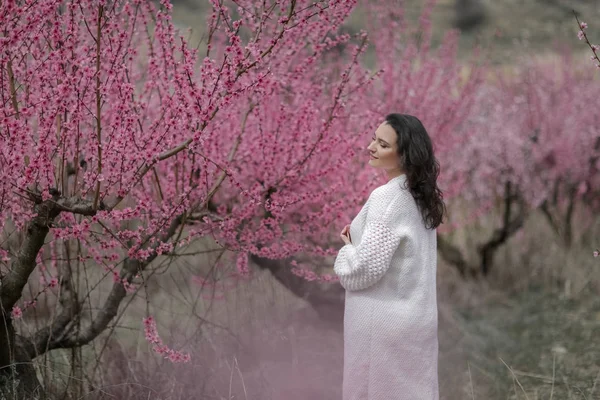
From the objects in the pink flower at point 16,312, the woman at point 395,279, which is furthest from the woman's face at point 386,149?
the pink flower at point 16,312

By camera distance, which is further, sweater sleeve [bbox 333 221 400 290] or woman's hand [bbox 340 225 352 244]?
woman's hand [bbox 340 225 352 244]

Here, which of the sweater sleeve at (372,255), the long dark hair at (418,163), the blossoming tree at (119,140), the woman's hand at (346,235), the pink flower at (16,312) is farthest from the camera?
the pink flower at (16,312)

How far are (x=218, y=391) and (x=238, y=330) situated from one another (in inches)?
29.0

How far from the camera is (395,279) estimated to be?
2.86 meters

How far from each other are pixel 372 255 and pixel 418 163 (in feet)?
1.46

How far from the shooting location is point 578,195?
9.51 meters

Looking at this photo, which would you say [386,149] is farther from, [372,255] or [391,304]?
[391,304]

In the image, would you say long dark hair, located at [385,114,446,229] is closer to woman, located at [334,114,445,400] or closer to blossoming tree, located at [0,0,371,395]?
woman, located at [334,114,445,400]

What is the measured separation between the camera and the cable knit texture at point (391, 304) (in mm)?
2793

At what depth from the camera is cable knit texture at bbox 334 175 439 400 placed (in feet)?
9.16

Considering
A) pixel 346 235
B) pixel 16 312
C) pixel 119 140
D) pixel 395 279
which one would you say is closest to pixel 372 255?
pixel 395 279

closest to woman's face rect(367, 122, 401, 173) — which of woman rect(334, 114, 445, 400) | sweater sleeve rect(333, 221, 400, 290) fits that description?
woman rect(334, 114, 445, 400)

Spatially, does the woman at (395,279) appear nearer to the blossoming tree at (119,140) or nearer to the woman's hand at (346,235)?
the woman's hand at (346,235)

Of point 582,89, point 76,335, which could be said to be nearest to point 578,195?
point 582,89
